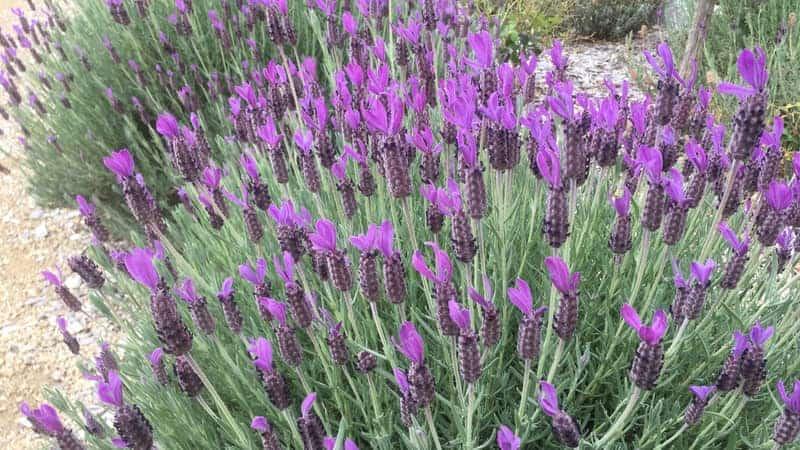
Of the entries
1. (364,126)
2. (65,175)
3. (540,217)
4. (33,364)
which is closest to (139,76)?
(65,175)

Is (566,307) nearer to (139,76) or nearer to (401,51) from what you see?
(401,51)

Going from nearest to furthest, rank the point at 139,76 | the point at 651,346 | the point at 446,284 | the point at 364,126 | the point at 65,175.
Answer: the point at 651,346
the point at 446,284
the point at 364,126
the point at 139,76
the point at 65,175

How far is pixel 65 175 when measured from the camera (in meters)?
3.49

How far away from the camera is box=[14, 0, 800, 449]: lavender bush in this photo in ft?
3.33

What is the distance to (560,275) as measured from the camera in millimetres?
917

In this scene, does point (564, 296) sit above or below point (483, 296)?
above

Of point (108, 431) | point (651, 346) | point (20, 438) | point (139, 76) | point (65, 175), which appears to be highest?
point (651, 346)

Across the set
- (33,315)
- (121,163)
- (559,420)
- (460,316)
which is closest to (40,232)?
(33,315)

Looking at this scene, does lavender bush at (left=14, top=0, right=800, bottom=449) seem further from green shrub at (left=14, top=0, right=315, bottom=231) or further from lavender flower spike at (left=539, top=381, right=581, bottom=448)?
green shrub at (left=14, top=0, right=315, bottom=231)

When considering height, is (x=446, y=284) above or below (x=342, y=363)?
above

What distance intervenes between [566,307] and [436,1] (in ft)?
6.76

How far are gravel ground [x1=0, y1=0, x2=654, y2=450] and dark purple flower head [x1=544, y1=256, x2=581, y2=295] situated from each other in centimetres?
184

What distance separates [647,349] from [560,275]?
0.17 m

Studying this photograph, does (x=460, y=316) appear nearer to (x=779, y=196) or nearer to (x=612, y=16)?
(x=779, y=196)
